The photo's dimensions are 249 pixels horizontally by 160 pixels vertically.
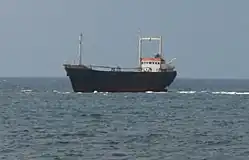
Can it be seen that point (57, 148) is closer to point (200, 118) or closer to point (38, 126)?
point (38, 126)

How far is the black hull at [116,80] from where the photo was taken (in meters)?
90.5

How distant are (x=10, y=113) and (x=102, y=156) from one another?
96.0ft

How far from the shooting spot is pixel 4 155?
95.8ft

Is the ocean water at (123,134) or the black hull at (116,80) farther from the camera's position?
the black hull at (116,80)

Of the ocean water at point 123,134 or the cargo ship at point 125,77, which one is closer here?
the ocean water at point 123,134

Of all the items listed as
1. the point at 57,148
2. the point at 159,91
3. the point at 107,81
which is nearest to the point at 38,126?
the point at 57,148

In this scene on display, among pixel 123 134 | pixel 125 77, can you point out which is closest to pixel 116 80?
pixel 125 77

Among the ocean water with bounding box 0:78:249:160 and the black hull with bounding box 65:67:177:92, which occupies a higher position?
the black hull with bounding box 65:67:177:92

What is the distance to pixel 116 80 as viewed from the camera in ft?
306

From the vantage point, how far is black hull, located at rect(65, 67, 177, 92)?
90500 mm

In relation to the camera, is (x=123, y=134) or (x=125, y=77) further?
(x=125, y=77)

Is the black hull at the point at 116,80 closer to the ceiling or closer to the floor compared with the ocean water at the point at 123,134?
closer to the ceiling

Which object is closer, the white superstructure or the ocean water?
the ocean water

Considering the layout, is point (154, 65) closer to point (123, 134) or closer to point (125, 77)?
point (125, 77)
